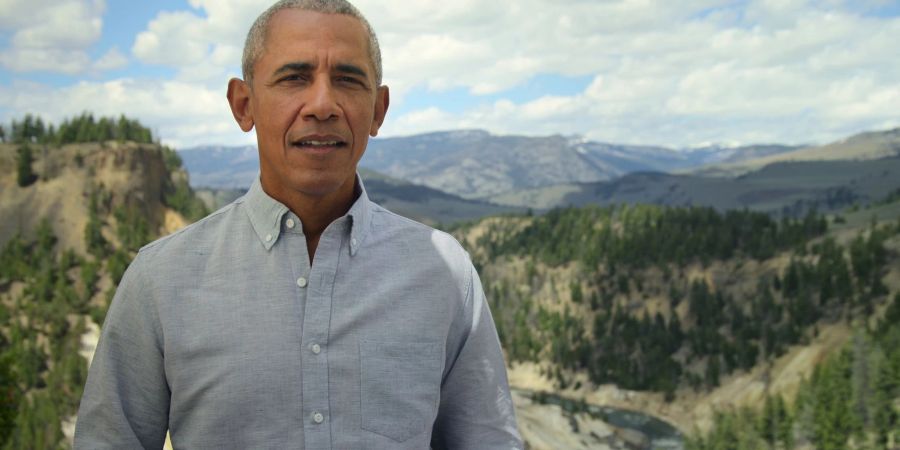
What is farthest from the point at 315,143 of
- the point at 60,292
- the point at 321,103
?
the point at 60,292

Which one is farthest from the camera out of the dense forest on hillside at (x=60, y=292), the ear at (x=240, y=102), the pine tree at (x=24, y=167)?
the pine tree at (x=24, y=167)

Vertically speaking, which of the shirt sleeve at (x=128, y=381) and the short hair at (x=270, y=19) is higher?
the short hair at (x=270, y=19)

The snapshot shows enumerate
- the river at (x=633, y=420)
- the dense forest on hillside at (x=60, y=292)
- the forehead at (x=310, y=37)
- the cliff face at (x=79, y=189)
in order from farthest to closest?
the river at (x=633, y=420), the cliff face at (x=79, y=189), the dense forest on hillside at (x=60, y=292), the forehead at (x=310, y=37)

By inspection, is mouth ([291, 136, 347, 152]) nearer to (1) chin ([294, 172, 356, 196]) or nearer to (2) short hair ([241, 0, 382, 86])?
(1) chin ([294, 172, 356, 196])

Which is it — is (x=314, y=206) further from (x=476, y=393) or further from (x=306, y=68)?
(x=476, y=393)

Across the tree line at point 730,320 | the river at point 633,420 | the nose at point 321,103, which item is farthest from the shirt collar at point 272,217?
the tree line at point 730,320

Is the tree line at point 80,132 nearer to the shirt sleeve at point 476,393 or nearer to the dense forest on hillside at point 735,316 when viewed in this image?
the dense forest on hillside at point 735,316

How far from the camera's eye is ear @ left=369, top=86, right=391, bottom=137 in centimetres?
529

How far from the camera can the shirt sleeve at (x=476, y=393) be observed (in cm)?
506

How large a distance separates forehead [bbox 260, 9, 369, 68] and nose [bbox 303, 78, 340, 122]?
154 millimetres

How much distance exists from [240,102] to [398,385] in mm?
1984

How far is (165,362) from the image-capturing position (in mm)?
4590

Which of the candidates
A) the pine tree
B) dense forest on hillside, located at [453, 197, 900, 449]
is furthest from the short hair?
dense forest on hillside, located at [453, 197, 900, 449]

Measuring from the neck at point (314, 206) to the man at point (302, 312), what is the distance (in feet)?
0.04
